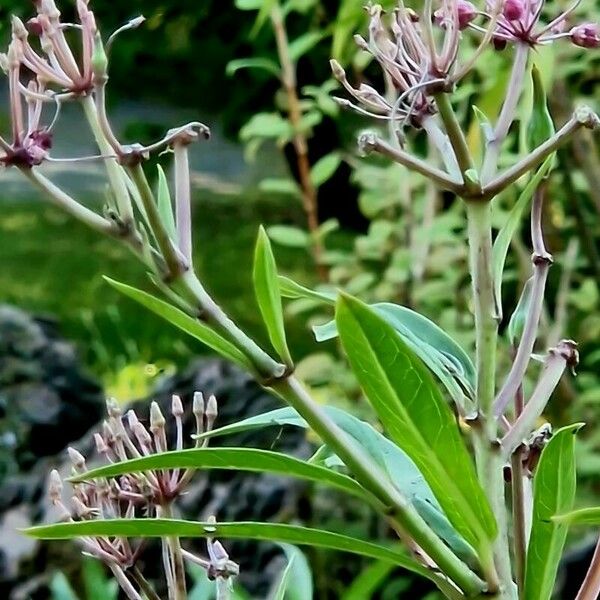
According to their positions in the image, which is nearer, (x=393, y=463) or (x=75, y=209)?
(x=75, y=209)

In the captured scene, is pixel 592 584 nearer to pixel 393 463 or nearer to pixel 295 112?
pixel 393 463

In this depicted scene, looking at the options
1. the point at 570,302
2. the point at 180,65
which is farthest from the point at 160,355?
the point at 570,302

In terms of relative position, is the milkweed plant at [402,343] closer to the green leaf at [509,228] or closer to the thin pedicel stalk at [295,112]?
the green leaf at [509,228]

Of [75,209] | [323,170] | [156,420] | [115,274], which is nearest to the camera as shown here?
[75,209]

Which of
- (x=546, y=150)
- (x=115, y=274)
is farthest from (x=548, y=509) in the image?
(x=115, y=274)

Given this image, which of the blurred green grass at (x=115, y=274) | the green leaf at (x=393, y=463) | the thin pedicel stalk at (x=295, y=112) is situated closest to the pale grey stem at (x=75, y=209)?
the green leaf at (x=393, y=463)

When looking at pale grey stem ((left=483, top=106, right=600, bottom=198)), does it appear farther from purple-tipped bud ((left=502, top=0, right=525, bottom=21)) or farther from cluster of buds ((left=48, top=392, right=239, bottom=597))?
cluster of buds ((left=48, top=392, right=239, bottom=597))
